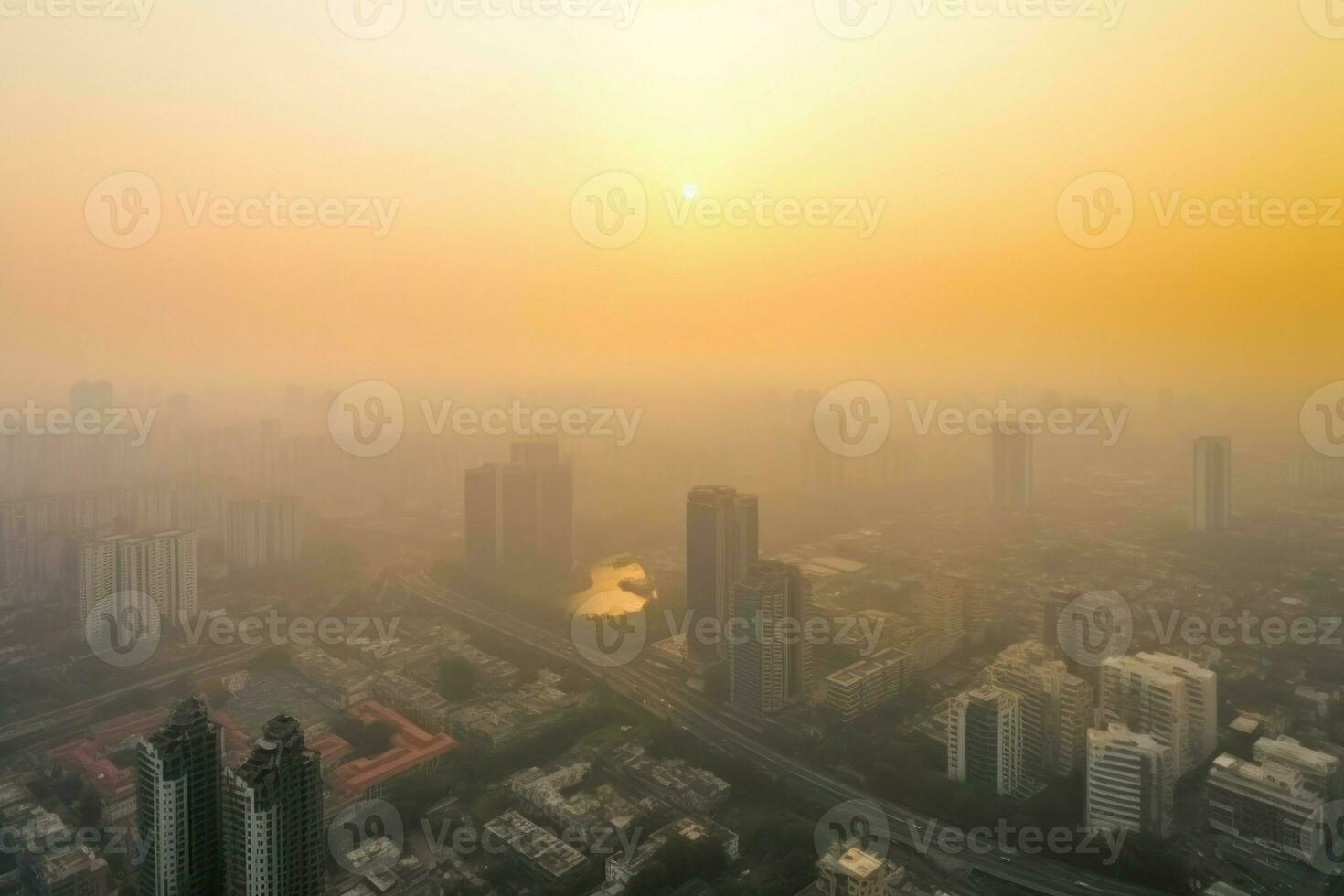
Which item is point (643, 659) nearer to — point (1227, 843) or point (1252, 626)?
point (1227, 843)

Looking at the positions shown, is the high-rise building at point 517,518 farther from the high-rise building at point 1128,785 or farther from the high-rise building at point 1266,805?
the high-rise building at point 1266,805

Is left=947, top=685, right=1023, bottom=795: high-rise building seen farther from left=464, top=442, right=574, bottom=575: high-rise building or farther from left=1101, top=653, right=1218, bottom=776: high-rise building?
left=464, top=442, right=574, bottom=575: high-rise building

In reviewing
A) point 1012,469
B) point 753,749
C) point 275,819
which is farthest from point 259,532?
point 1012,469

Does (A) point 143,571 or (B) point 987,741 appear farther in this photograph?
(A) point 143,571

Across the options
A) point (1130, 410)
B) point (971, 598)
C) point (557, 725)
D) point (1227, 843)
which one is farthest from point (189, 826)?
point (1130, 410)

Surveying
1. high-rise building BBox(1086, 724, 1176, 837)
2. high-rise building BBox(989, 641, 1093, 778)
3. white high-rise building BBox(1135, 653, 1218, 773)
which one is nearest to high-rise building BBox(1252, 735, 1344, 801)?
white high-rise building BBox(1135, 653, 1218, 773)

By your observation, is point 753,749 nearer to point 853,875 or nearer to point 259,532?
point 853,875
